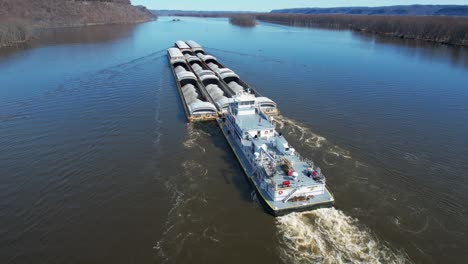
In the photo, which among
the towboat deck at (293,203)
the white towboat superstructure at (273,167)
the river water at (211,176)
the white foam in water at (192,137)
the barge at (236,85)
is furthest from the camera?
the barge at (236,85)

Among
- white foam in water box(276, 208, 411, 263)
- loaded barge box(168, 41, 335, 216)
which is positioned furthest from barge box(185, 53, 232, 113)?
white foam in water box(276, 208, 411, 263)

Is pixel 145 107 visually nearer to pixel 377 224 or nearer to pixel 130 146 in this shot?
pixel 130 146

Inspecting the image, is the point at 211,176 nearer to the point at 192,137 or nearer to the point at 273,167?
the point at 273,167

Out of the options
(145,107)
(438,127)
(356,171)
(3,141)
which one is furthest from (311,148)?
(3,141)

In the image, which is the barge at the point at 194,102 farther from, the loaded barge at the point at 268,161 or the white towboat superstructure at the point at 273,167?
the white towboat superstructure at the point at 273,167

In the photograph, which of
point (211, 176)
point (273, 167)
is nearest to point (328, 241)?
point (273, 167)

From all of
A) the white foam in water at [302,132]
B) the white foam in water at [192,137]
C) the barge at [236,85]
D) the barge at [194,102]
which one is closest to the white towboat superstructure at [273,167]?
the white foam in water at [192,137]
